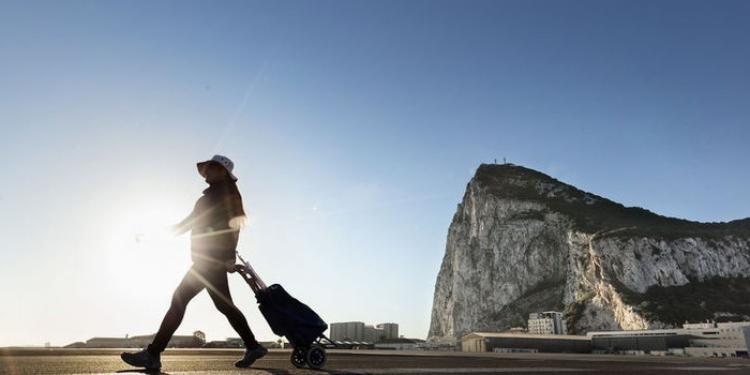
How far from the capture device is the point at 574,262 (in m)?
132

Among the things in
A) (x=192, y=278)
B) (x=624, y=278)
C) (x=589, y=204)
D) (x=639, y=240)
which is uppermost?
(x=589, y=204)

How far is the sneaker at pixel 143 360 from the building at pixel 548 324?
128 m

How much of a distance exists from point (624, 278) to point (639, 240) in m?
12.4

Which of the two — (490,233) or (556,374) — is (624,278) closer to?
(490,233)

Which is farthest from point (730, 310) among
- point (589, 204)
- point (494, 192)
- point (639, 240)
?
point (494, 192)

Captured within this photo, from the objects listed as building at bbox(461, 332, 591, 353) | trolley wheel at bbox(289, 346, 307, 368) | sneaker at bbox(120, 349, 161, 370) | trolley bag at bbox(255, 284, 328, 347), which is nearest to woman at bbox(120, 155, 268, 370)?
sneaker at bbox(120, 349, 161, 370)

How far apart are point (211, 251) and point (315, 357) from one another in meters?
1.51

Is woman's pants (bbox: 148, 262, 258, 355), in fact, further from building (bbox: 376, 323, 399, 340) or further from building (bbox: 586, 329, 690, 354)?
building (bbox: 376, 323, 399, 340)

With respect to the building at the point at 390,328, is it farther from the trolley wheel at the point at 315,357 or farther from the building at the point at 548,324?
the trolley wheel at the point at 315,357

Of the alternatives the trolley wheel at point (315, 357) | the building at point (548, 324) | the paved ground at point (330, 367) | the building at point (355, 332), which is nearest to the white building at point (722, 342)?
Result: the building at point (548, 324)

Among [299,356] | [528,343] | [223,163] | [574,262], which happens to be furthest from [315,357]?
[574,262]

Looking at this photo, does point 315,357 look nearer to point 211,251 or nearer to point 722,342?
point 211,251

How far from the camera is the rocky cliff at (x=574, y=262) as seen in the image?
111000mm

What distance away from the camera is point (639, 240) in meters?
119
